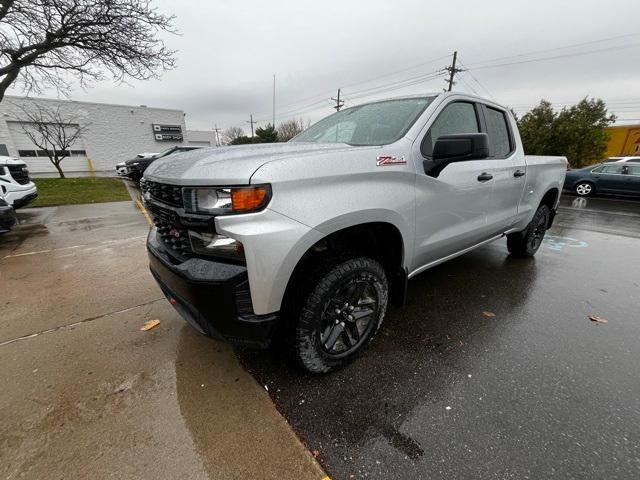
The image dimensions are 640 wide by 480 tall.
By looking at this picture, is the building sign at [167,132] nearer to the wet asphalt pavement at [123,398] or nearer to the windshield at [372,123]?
the wet asphalt pavement at [123,398]

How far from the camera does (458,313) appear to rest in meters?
2.94

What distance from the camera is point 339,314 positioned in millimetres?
1989

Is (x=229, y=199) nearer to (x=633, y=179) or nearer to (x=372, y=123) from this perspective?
(x=372, y=123)

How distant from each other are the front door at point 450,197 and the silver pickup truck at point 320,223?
0.04 ft

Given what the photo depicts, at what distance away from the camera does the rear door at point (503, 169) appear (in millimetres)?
3033

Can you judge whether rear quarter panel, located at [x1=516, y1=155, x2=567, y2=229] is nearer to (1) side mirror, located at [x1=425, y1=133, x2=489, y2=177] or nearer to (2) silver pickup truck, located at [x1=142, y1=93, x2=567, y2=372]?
(2) silver pickup truck, located at [x1=142, y1=93, x2=567, y2=372]

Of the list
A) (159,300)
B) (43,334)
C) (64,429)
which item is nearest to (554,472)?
(64,429)

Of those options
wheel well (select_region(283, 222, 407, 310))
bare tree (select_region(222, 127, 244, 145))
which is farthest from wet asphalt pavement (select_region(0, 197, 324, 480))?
bare tree (select_region(222, 127, 244, 145))

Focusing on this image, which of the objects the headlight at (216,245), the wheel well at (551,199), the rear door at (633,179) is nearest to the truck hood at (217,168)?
the headlight at (216,245)

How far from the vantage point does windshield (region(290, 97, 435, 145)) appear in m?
2.30

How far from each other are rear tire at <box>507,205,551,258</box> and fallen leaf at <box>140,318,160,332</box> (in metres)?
4.33

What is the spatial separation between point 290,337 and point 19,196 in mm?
8370

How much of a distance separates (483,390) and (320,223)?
1.53 metres

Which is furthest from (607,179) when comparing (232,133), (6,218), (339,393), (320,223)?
(232,133)
